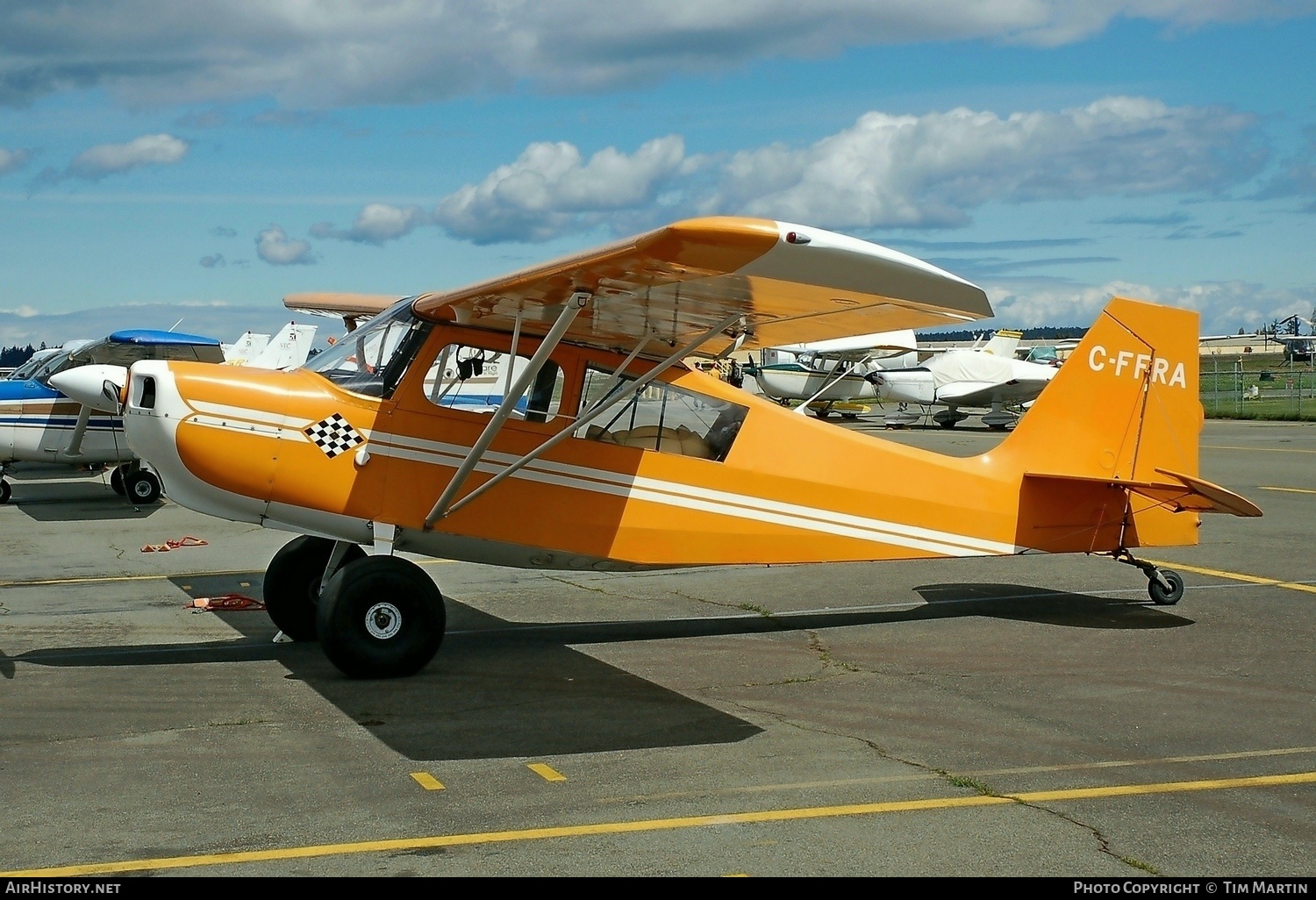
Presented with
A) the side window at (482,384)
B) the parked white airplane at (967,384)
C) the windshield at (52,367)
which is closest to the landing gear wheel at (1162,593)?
the side window at (482,384)

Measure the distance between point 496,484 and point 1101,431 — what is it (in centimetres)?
498

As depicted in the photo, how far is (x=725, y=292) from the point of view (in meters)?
6.91

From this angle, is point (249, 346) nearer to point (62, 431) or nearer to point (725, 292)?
point (62, 431)

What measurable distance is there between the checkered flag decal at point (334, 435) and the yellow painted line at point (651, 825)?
357cm

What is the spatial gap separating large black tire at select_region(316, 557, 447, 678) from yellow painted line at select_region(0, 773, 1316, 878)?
2.89 m

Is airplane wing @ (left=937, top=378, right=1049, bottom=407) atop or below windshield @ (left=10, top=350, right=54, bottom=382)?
atop

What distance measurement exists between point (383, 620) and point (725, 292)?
2.97 metres

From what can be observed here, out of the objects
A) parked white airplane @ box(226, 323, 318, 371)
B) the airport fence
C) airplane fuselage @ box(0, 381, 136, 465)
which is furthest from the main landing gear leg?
the airport fence

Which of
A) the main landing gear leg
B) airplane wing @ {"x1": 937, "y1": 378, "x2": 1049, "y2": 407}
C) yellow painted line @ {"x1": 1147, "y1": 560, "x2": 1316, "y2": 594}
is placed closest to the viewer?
the main landing gear leg

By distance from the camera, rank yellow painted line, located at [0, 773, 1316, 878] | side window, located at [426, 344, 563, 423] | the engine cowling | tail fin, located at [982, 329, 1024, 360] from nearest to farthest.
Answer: yellow painted line, located at [0, 773, 1316, 878], side window, located at [426, 344, 563, 423], the engine cowling, tail fin, located at [982, 329, 1024, 360]

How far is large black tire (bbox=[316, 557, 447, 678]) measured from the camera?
759cm

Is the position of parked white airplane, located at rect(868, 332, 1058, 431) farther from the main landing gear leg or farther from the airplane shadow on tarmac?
the main landing gear leg

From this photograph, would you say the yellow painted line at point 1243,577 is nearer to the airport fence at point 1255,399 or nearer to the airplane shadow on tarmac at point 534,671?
the airplane shadow on tarmac at point 534,671

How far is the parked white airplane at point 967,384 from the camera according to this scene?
40.6 meters
